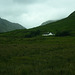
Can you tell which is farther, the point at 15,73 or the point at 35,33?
the point at 35,33

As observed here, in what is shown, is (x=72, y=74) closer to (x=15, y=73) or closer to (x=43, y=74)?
(x=43, y=74)

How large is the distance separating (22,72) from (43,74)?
1.63m

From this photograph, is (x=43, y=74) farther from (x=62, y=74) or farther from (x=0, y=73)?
(x=0, y=73)

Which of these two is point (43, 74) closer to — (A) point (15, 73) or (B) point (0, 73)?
(A) point (15, 73)

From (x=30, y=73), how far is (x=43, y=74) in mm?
1033

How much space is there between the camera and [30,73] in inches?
472

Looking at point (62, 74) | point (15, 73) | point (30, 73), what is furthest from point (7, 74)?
point (62, 74)

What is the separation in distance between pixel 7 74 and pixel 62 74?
388 centimetres

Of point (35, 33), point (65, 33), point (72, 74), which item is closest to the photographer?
point (72, 74)

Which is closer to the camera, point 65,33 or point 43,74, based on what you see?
point 43,74

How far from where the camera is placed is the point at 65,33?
387 feet

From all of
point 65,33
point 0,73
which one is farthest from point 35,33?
point 0,73

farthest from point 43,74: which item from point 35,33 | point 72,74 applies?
point 35,33

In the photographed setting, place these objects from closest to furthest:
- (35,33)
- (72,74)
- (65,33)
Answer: (72,74)
(65,33)
(35,33)
